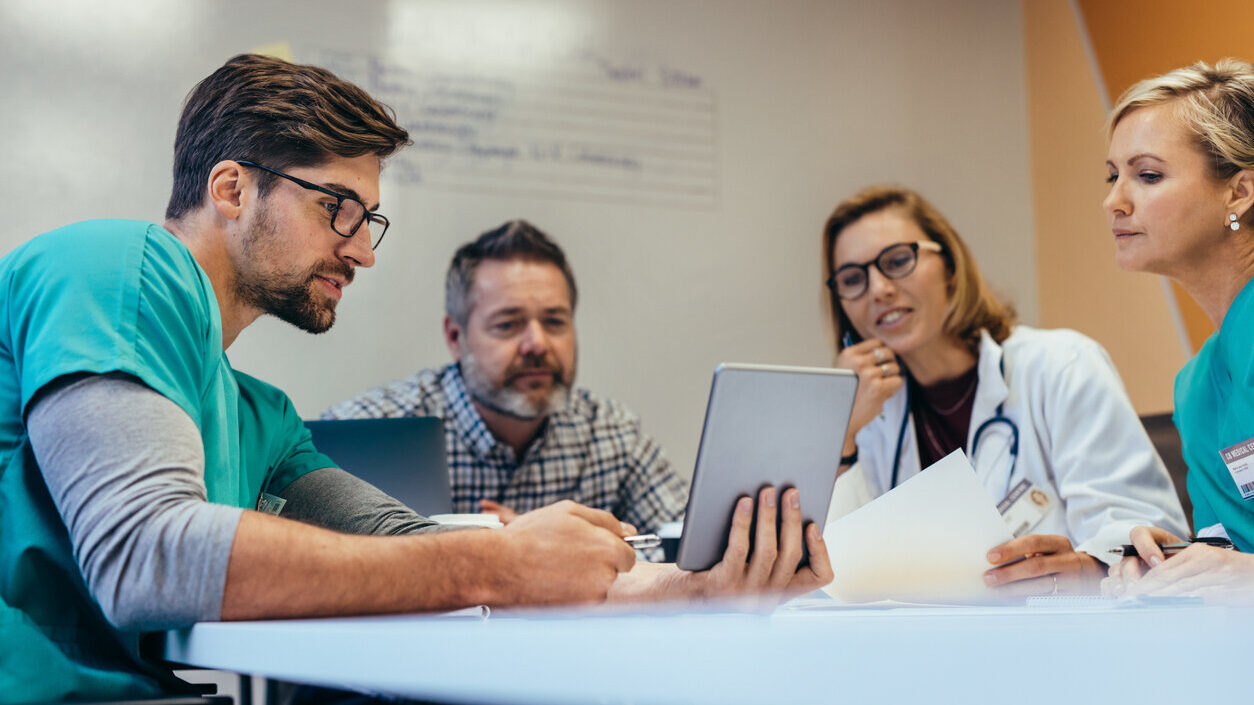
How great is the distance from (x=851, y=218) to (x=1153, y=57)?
→ 1.23 meters

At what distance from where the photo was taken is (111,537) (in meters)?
0.78

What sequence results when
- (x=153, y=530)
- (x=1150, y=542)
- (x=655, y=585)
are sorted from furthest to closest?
(x=1150, y=542) < (x=655, y=585) < (x=153, y=530)

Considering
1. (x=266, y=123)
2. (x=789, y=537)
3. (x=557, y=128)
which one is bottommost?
(x=789, y=537)

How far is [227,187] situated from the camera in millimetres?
1242

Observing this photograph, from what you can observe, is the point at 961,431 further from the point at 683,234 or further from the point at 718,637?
the point at 718,637

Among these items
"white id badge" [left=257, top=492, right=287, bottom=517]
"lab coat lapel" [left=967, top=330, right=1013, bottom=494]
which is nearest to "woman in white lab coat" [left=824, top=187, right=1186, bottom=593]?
"lab coat lapel" [left=967, top=330, right=1013, bottom=494]

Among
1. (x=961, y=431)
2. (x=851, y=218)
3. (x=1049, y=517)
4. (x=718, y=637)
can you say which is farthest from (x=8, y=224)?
(x=718, y=637)

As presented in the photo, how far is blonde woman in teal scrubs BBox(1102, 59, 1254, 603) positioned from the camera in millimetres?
1383

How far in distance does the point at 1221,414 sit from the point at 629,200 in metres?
2.01

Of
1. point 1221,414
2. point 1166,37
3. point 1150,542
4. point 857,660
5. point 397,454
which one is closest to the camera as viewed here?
point 857,660

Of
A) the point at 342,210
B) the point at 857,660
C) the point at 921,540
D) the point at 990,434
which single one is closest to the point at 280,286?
the point at 342,210

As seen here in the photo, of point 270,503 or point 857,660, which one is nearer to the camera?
point 857,660

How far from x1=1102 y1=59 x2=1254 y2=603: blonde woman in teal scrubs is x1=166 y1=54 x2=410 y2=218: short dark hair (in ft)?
3.63

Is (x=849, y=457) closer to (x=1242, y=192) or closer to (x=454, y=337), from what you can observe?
(x=1242, y=192)
